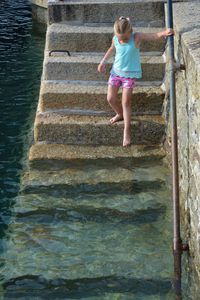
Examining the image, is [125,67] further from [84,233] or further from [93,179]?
[84,233]

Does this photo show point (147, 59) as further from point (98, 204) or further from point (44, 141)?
point (98, 204)

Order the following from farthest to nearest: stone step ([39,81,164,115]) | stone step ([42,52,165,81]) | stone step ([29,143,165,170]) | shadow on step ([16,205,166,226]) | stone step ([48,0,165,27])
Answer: stone step ([48,0,165,27])
stone step ([42,52,165,81])
stone step ([39,81,164,115])
stone step ([29,143,165,170])
shadow on step ([16,205,166,226])

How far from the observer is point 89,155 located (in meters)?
7.20

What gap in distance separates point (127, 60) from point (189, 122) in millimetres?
1743

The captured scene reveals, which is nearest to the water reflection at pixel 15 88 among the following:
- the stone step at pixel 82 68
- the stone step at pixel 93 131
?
the stone step at pixel 93 131

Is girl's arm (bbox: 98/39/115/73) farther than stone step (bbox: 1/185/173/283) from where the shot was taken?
Yes

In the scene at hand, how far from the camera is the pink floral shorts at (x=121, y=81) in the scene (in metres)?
7.12

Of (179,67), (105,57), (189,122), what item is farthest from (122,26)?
(189,122)

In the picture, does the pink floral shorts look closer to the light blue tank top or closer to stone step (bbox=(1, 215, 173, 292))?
the light blue tank top

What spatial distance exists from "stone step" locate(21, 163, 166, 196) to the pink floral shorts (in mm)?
1004

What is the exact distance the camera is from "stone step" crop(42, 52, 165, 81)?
7.72 meters

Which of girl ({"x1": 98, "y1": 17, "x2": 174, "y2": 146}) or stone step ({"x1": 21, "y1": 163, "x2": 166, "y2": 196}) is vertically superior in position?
girl ({"x1": 98, "y1": 17, "x2": 174, "y2": 146})

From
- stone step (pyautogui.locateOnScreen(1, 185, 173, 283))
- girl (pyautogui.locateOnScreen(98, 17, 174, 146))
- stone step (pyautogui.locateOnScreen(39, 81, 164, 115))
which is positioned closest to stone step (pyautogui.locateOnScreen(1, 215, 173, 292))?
stone step (pyautogui.locateOnScreen(1, 185, 173, 283))

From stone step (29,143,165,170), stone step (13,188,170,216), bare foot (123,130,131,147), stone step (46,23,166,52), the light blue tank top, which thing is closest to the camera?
stone step (13,188,170,216)
